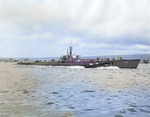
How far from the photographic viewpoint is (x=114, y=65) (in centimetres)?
8338

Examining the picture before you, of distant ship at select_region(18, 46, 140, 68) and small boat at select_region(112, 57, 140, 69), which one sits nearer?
small boat at select_region(112, 57, 140, 69)

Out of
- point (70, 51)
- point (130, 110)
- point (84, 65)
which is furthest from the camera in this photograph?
Result: point (70, 51)

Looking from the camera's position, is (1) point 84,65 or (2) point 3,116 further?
(1) point 84,65

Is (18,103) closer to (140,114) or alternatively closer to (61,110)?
(61,110)

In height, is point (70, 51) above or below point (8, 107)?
above

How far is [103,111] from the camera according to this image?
510 inches

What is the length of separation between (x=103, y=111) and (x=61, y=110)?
3002 mm

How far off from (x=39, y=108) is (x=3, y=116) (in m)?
2.74

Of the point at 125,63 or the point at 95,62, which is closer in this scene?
the point at 125,63

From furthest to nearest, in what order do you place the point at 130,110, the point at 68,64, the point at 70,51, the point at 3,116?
the point at 70,51, the point at 68,64, the point at 130,110, the point at 3,116

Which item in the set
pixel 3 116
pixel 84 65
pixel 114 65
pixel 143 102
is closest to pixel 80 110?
pixel 3 116

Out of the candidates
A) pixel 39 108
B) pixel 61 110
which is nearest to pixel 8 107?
pixel 39 108

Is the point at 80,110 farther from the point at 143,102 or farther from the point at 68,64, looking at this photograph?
the point at 68,64

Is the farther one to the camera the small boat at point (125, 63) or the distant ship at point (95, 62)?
the distant ship at point (95, 62)
